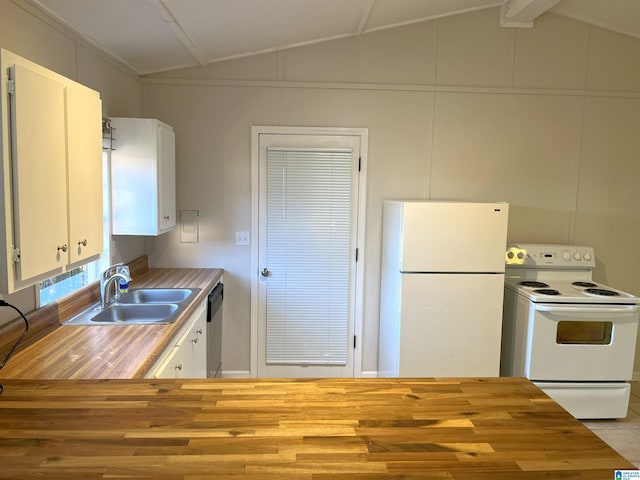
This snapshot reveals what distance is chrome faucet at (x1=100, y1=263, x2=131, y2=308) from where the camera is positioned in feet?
8.63

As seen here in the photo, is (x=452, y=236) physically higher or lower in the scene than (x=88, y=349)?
higher

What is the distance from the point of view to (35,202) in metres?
1.49

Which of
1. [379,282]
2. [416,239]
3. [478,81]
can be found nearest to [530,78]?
[478,81]

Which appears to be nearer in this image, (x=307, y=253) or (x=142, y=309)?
(x=142, y=309)

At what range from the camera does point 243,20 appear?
280 centimetres

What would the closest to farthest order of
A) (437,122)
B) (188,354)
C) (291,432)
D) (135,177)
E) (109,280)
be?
1. (291,432)
2. (188,354)
3. (109,280)
4. (135,177)
5. (437,122)

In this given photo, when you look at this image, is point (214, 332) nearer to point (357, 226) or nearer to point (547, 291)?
point (357, 226)

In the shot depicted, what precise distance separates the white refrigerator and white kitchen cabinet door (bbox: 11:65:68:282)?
81.2 inches

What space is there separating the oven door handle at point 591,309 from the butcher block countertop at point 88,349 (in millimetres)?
2218

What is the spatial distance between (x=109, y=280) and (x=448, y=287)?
2.09 metres

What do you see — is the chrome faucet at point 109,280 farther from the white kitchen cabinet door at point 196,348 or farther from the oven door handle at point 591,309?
the oven door handle at point 591,309

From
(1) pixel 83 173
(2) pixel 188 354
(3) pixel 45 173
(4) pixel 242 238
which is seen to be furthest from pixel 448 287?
(3) pixel 45 173

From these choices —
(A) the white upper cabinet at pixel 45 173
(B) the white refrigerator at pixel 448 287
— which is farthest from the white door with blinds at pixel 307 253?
(A) the white upper cabinet at pixel 45 173

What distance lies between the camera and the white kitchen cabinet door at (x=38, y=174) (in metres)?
1.40
